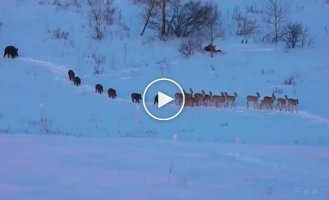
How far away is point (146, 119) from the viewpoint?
13523 millimetres

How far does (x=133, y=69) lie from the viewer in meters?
18.8

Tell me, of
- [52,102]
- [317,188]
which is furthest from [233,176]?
[52,102]

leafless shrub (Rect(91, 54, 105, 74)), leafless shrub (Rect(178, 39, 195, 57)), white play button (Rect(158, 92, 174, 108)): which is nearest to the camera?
white play button (Rect(158, 92, 174, 108))

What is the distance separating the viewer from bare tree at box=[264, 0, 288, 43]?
21703 mm

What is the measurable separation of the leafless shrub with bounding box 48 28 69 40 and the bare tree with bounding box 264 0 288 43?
25.0ft

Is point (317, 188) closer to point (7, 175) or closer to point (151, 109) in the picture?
point (7, 175)

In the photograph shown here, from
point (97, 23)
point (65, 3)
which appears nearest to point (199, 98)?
point (97, 23)

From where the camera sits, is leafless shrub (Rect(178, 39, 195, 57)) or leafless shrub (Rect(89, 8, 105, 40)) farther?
leafless shrub (Rect(89, 8, 105, 40))

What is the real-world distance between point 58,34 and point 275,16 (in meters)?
8.40

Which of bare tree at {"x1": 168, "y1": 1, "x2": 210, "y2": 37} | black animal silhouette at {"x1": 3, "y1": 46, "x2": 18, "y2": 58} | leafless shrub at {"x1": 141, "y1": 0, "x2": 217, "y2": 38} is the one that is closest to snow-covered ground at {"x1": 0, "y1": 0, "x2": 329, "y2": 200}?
black animal silhouette at {"x1": 3, "y1": 46, "x2": 18, "y2": 58}

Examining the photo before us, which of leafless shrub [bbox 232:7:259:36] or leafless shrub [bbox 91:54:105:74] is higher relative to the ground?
leafless shrub [bbox 232:7:259:36]

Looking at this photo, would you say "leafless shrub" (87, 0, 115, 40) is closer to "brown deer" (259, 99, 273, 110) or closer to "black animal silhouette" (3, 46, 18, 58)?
"black animal silhouette" (3, 46, 18, 58)

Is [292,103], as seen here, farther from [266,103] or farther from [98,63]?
[98,63]

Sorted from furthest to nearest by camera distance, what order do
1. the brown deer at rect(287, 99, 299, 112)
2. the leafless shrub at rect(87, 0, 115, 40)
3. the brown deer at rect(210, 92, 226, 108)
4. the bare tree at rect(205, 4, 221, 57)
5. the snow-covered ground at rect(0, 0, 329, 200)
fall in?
the leafless shrub at rect(87, 0, 115, 40)
the bare tree at rect(205, 4, 221, 57)
the brown deer at rect(210, 92, 226, 108)
the brown deer at rect(287, 99, 299, 112)
the snow-covered ground at rect(0, 0, 329, 200)
